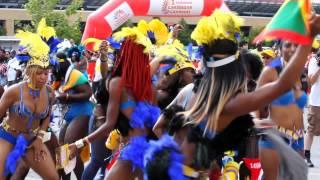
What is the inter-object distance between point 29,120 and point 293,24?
348 cm

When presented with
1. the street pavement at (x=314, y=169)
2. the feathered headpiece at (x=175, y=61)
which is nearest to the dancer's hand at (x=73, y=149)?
the feathered headpiece at (x=175, y=61)

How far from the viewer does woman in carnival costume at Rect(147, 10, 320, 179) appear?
3.51 meters

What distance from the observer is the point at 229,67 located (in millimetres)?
3629

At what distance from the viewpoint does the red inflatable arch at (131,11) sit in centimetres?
1434

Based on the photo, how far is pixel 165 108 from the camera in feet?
14.8

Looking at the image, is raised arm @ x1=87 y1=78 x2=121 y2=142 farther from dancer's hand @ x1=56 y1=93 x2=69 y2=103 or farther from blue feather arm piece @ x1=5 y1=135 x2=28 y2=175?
dancer's hand @ x1=56 y1=93 x2=69 y2=103

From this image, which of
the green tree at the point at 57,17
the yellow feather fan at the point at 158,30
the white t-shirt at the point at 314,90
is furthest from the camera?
the green tree at the point at 57,17

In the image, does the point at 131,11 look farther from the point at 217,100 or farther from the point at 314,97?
the point at 217,100

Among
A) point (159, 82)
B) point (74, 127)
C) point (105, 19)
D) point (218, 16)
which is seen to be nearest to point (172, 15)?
point (105, 19)

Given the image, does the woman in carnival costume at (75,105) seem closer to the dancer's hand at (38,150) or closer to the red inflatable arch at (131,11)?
the dancer's hand at (38,150)

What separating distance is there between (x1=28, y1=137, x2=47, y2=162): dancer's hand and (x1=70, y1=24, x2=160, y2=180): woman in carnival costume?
673 millimetres

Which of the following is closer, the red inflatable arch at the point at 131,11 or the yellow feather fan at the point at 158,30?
the yellow feather fan at the point at 158,30

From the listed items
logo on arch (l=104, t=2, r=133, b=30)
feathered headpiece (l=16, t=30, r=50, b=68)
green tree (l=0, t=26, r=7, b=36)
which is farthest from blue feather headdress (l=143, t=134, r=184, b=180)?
green tree (l=0, t=26, r=7, b=36)

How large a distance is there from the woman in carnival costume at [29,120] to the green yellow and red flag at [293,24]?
3.21m
